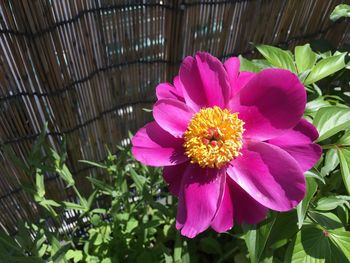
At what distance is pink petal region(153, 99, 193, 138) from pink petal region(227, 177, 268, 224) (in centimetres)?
15

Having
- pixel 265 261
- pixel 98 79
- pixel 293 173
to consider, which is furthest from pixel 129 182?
pixel 293 173

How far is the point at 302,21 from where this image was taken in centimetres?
158

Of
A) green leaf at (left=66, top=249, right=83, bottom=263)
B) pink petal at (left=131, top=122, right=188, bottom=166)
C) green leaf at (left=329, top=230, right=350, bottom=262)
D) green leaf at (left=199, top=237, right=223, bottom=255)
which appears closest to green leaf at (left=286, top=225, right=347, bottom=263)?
green leaf at (left=329, top=230, right=350, bottom=262)

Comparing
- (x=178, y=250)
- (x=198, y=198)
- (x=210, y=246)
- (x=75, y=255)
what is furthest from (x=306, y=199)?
(x=75, y=255)

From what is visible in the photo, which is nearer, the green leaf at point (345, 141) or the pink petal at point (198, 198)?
the pink petal at point (198, 198)

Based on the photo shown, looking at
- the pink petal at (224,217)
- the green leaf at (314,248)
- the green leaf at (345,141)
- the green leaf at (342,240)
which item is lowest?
the green leaf at (314,248)

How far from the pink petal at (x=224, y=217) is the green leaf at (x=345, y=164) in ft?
0.85

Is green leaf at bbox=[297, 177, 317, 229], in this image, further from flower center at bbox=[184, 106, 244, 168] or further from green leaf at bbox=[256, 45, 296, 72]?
green leaf at bbox=[256, 45, 296, 72]

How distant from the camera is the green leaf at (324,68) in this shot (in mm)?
927

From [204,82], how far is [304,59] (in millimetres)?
354

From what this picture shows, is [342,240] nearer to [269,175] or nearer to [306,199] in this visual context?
[306,199]

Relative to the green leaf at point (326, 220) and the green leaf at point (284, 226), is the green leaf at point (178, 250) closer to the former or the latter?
the green leaf at point (284, 226)

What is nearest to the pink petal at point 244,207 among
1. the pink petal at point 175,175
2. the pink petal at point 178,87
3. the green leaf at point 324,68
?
the pink petal at point 175,175

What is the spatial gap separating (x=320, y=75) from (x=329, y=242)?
1.33 feet
